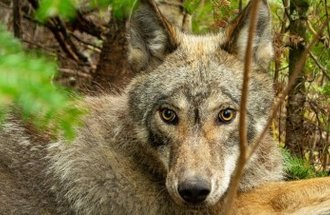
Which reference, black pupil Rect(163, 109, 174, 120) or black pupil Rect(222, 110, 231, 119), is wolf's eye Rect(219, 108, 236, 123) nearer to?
black pupil Rect(222, 110, 231, 119)

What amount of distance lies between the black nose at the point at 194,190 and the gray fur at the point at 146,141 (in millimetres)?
337

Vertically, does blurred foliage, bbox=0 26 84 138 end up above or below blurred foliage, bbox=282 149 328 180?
above

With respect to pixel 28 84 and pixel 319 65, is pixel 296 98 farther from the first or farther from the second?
pixel 28 84

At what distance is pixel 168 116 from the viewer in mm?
4637

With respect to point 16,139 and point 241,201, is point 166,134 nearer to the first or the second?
point 241,201

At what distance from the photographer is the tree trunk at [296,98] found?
648 cm

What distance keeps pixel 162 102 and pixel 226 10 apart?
1612 millimetres

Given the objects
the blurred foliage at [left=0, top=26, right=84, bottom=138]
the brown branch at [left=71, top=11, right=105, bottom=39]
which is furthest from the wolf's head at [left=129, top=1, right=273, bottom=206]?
the brown branch at [left=71, top=11, right=105, bottom=39]

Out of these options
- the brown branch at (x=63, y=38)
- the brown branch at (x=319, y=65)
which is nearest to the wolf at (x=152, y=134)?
the brown branch at (x=319, y=65)

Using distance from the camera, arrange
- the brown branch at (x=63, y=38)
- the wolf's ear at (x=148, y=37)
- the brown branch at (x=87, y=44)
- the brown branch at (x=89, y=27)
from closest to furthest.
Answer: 1. the wolf's ear at (x=148, y=37)
2. the brown branch at (x=63, y=38)
3. the brown branch at (x=89, y=27)
4. the brown branch at (x=87, y=44)

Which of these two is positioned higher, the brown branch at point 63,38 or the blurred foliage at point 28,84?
the blurred foliage at point 28,84

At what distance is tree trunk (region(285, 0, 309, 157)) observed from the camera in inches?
255

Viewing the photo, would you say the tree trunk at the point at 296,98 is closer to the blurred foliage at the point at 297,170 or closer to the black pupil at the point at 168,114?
the blurred foliage at the point at 297,170

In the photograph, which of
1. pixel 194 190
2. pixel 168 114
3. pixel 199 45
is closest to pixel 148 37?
pixel 199 45
